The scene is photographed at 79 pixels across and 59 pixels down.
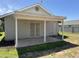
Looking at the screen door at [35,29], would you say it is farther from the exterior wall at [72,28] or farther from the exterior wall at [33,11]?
the exterior wall at [72,28]

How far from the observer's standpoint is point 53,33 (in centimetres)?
2089

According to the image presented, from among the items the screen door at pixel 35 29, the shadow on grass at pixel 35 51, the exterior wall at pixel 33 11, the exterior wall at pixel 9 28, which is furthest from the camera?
the screen door at pixel 35 29

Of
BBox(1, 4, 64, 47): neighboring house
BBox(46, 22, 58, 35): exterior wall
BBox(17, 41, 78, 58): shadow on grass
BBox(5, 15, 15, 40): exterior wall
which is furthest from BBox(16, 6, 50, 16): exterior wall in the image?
BBox(17, 41, 78, 58): shadow on grass

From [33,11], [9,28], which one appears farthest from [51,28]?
[9,28]

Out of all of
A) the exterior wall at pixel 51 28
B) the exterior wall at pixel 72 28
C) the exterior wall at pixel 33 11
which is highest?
the exterior wall at pixel 33 11

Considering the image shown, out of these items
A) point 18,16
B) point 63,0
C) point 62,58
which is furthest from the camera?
point 63,0

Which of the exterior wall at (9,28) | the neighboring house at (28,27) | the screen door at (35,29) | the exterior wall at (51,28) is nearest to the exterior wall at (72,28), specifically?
the exterior wall at (51,28)

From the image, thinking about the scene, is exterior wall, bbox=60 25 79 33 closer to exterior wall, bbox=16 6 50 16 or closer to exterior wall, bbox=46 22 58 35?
exterior wall, bbox=46 22 58 35

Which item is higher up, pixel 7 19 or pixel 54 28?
pixel 7 19

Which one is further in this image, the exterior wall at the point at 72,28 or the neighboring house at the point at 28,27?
the exterior wall at the point at 72,28

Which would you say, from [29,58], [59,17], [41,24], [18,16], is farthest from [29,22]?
[29,58]

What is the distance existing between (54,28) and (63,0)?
12253 mm

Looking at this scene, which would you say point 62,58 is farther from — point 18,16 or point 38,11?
point 38,11

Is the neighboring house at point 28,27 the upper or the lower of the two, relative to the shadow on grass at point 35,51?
upper
